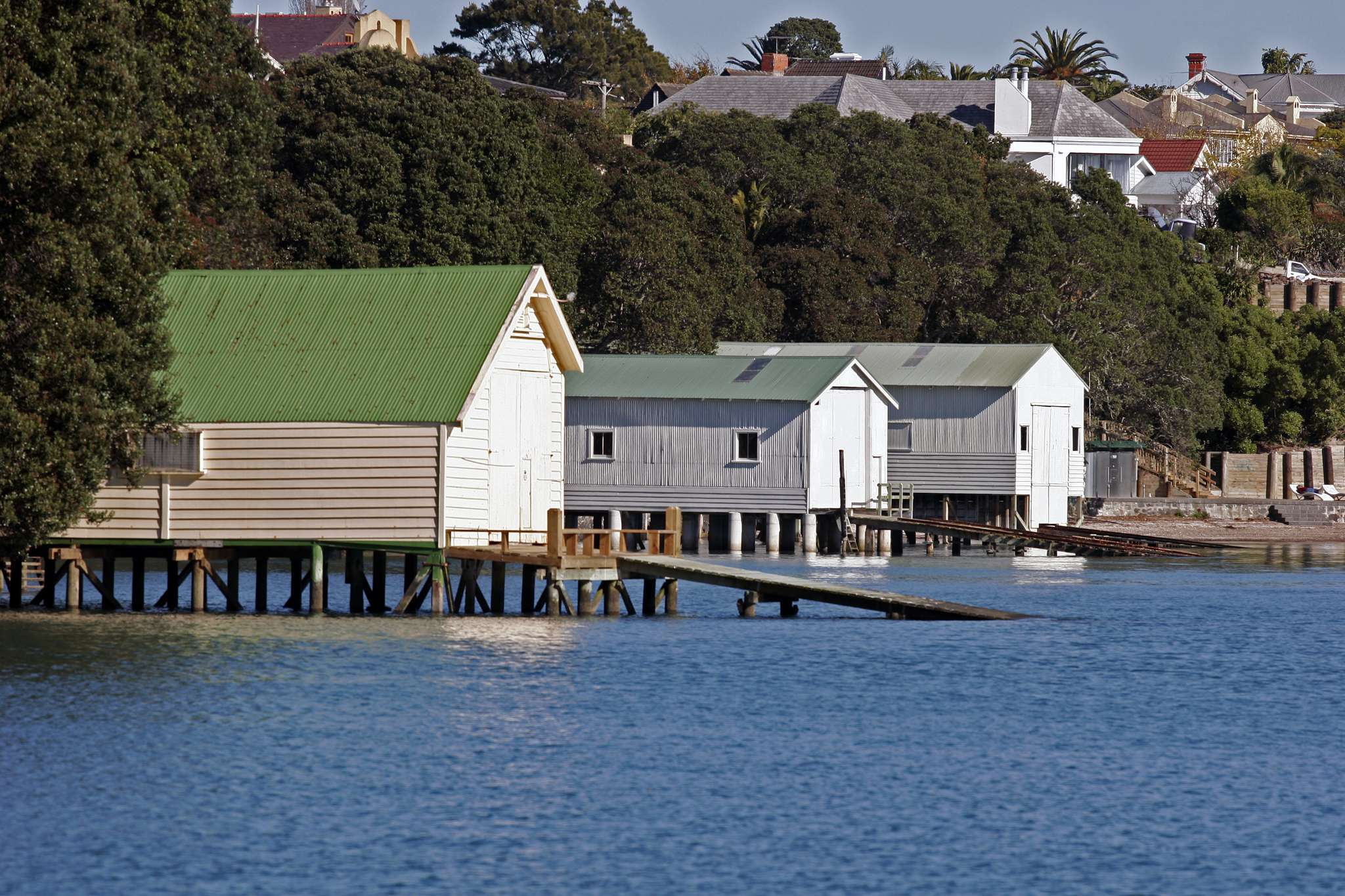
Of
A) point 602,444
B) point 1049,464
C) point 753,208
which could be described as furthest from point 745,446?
point 753,208

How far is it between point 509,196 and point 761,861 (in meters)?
53.7

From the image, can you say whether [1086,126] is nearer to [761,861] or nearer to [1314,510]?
[1314,510]

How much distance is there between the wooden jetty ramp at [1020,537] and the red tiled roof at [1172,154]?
308 feet

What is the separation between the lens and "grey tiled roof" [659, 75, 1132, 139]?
136 metres

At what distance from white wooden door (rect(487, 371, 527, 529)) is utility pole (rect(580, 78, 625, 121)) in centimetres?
7416

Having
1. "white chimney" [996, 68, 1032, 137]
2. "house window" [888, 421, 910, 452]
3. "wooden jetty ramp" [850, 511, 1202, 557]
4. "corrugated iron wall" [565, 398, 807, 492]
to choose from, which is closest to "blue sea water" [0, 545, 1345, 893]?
"wooden jetty ramp" [850, 511, 1202, 557]

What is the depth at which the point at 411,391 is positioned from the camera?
37.0 metres

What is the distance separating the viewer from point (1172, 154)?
154 m

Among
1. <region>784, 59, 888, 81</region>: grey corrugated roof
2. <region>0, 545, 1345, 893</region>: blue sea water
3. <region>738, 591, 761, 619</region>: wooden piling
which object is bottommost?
<region>0, 545, 1345, 893</region>: blue sea water

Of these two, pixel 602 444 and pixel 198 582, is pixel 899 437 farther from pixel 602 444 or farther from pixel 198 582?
pixel 198 582

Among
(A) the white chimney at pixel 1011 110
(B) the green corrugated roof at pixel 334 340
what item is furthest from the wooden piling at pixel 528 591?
(A) the white chimney at pixel 1011 110

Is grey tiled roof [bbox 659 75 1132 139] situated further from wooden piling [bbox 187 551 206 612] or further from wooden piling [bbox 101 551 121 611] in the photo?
wooden piling [bbox 187 551 206 612]

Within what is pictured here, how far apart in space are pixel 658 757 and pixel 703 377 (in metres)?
38.6

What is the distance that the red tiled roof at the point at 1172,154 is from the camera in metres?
153
